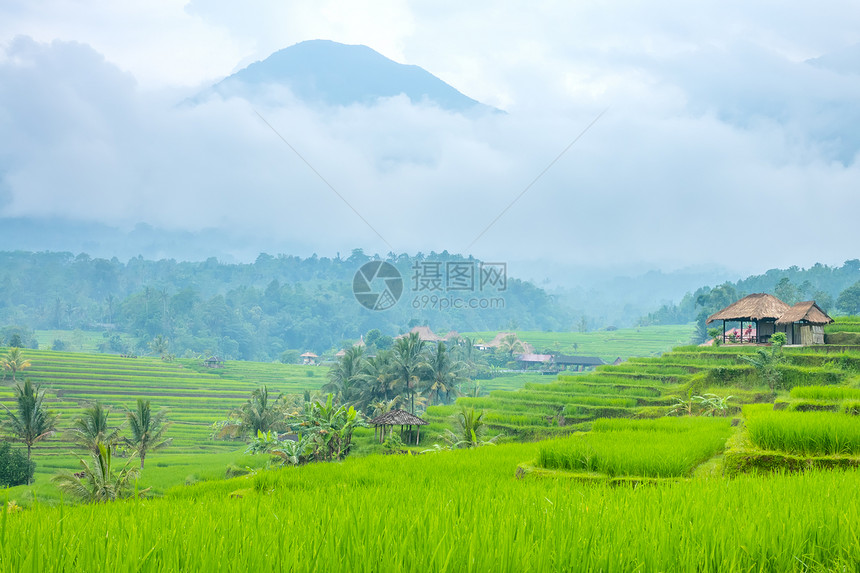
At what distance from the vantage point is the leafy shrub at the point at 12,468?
31703mm

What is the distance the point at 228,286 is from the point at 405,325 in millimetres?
55973

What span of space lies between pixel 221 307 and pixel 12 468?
241 feet

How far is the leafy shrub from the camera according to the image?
3170 cm

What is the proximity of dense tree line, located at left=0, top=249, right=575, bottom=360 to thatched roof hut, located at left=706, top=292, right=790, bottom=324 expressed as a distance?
6839 cm

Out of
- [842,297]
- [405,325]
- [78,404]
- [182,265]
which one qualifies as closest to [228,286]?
[182,265]

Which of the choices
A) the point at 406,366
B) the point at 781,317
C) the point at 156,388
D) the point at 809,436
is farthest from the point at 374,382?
the point at 809,436

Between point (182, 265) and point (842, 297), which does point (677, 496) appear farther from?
point (182, 265)

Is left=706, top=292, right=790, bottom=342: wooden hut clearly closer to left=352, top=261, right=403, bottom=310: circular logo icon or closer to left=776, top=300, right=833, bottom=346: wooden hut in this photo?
left=776, top=300, right=833, bottom=346: wooden hut

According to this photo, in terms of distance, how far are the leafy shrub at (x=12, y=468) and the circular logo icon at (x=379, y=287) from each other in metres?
88.3

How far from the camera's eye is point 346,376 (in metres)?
44.3

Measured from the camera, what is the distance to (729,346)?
105ft

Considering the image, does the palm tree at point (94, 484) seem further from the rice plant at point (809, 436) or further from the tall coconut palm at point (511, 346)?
the tall coconut palm at point (511, 346)

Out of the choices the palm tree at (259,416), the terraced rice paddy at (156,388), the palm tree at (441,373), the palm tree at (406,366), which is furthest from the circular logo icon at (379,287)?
the palm tree at (259,416)

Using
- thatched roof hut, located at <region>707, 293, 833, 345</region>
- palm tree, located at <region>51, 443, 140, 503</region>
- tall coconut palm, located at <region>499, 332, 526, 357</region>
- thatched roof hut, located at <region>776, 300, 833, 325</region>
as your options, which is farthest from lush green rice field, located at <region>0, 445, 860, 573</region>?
tall coconut palm, located at <region>499, 332, 526, 357</region>
